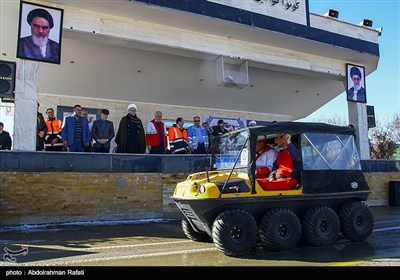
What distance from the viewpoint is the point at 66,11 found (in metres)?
10.7

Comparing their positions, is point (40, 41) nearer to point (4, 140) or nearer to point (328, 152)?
point (4, 140)

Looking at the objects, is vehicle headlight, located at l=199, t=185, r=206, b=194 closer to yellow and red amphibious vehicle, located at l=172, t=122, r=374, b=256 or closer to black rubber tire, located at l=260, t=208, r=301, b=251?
yellow and red amphibious vehicle, located at l=172, t=122, r=374, b=256

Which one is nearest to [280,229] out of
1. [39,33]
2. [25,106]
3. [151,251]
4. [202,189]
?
[202,189]

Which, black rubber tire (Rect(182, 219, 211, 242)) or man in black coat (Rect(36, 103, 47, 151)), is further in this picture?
man in black coat (Rect(36, 103, 47, 151))

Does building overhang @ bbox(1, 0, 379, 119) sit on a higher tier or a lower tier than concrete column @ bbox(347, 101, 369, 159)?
higher

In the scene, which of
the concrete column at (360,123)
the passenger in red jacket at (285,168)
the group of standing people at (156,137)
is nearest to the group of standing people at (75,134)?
the group of standing people at (156,137)

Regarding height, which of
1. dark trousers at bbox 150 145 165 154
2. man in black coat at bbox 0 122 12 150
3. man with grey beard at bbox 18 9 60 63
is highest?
man with grey beard at bbox 18 9 60 63

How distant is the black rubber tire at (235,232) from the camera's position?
18.0ft

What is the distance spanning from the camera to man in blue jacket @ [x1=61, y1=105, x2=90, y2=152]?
9812mm

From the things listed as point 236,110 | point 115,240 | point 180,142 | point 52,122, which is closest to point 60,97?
point 52,122

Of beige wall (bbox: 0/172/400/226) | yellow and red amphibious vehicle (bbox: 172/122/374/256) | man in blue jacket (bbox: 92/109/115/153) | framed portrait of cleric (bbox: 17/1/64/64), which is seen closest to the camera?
yellow and red amphibious vehicle (bbox: 172/122/374/256)

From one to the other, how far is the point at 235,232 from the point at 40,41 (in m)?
7.61

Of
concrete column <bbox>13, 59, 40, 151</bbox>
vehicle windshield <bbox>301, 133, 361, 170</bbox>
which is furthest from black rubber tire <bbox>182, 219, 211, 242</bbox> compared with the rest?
concrete column <bbox>13, 59, 40, 151</bbox>

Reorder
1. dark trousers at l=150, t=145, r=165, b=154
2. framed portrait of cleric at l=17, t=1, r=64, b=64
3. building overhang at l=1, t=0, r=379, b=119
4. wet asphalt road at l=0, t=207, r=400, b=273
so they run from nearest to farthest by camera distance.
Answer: wet asphalt road at l=0, t=207, r=400, b=273, framed portrait of cleric at l=17, t=1, r=64, b=64, dark trousers at l=150, t=145, r=165, b=154, building overhang at l=1, t=0, r=379, b=119
